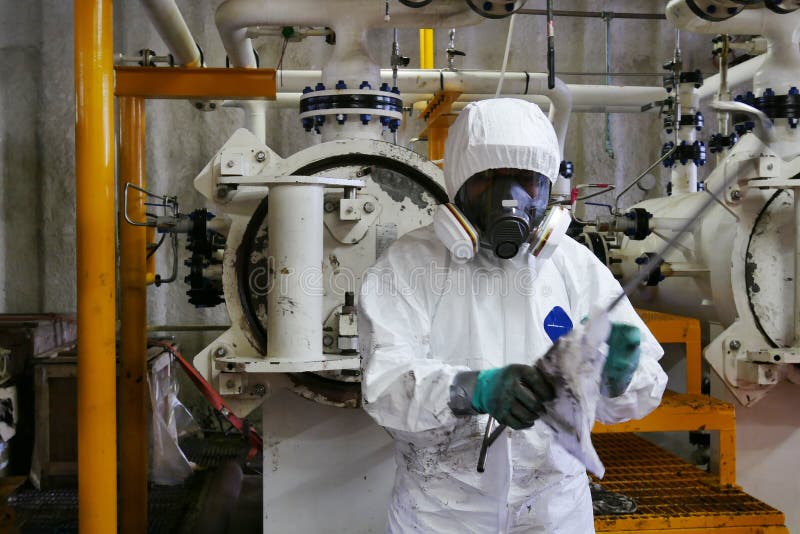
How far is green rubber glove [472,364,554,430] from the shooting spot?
1028 mm

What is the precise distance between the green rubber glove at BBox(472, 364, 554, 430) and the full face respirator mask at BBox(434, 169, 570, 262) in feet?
0.95

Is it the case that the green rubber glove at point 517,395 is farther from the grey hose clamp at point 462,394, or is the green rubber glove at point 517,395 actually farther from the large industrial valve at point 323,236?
the large industrial valve at point 323,236

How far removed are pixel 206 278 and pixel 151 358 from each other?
50.8 inches

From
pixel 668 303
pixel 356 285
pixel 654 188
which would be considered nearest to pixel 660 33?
pixel 654 188

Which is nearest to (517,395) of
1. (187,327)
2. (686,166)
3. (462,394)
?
(462,394)

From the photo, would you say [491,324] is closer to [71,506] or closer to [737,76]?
[71,506]

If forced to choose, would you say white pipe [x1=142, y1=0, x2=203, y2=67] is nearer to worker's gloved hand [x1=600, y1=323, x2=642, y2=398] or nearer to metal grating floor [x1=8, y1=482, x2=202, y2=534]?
metal grating floor [x1=8, y1=482, x2=202, y2=534]

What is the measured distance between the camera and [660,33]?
4.40 m

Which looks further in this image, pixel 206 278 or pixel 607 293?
pixel 206 278

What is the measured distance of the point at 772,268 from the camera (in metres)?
2.16

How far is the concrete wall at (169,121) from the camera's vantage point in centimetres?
385

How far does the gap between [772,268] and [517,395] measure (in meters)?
1.48

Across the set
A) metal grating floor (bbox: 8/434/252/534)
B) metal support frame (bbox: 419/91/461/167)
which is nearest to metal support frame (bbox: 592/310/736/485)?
metal support frame (bbox: 419/91/461/167)

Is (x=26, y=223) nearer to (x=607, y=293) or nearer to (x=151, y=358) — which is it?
(x=151, y=358)
